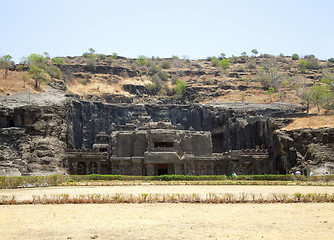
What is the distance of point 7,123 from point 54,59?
5809 cm

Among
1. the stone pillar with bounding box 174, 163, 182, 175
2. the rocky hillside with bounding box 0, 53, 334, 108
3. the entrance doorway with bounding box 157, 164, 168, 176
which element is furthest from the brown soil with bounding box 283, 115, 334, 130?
the rocky hillside with bounding box 0, 53, 334, 108

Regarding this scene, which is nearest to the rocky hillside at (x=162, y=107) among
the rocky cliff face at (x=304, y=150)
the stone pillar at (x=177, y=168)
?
the rocky cliff face at (x=304, y=150)

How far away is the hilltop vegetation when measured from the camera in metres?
89.1

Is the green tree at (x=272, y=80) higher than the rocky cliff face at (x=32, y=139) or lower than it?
higher

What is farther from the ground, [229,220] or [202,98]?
[202,98]

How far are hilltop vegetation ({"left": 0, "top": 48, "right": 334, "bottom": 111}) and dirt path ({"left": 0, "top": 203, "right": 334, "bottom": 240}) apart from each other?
61886mm

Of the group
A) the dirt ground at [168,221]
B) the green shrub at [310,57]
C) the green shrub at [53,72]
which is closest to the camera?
the dirt ground at [168,221]

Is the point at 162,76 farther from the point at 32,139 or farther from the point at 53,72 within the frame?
the point at 32,139

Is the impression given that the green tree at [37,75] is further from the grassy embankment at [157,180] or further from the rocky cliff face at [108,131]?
the grassy embankment at [157,180]

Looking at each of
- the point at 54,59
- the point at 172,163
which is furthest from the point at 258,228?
the point at 54,59

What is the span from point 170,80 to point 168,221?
10906 centimetres

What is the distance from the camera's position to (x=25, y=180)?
38.2 metres

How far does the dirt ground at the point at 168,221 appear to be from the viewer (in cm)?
1518

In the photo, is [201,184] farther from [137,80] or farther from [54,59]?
[54,59]
